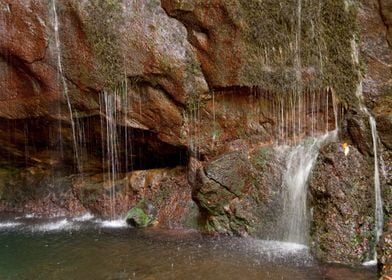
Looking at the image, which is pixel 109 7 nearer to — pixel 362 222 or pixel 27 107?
pixel 27 107

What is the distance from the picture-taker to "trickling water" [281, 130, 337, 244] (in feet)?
28.1

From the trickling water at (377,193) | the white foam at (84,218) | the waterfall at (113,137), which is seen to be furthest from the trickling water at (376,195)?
the white foam at (84,218)

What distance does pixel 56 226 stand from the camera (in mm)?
10516

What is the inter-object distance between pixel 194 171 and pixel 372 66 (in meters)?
4.10

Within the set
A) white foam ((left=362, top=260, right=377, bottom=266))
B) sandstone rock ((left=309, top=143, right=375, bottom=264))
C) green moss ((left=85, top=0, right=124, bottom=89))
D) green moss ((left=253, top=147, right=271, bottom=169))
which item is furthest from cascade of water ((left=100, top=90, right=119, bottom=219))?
white foam ((left=362, top=260, right=377, bottom=266))

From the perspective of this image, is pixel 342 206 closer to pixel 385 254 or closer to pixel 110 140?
pixel 385 254

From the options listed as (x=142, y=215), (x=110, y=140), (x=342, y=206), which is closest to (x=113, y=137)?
(x=110, y=140)

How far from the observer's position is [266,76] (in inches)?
377

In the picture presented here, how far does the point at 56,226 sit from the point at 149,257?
10.9 ft

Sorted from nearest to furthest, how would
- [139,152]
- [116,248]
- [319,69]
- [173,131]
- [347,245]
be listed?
[347,245]
[116,248]
[319,69]
[173,131]
[139,152]

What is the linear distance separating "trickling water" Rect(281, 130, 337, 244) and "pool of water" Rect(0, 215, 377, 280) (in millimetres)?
293

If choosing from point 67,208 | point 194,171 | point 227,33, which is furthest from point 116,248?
point 227,33

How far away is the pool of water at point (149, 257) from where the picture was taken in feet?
23.6

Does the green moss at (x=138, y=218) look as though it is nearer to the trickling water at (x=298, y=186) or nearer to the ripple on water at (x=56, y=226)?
the ripple on water at (x=56, y=226)
